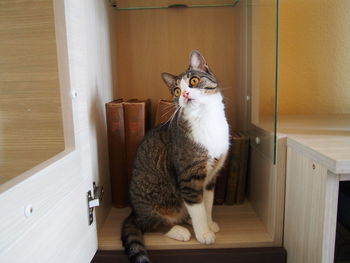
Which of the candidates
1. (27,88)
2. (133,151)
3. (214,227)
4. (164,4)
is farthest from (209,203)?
(164,4)

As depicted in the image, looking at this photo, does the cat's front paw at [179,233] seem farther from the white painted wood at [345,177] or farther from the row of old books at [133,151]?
the white painted wood at [345,177]

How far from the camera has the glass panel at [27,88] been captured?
0.60 metres

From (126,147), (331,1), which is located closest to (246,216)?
(126,147)

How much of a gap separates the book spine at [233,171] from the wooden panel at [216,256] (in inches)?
10.0

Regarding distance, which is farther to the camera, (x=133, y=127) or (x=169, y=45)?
(x=169, y=45)

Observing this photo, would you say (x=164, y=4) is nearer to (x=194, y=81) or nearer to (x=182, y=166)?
(x=194, y=81)

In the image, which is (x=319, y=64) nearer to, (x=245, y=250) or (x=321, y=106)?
(x=321, y=106)

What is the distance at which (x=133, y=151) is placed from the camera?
97 centimetres

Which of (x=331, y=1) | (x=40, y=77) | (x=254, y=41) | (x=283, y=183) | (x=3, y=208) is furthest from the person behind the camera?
(x=331, y=1)

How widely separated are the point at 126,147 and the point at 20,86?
41cm

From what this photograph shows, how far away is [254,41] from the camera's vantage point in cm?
92

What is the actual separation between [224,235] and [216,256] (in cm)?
8

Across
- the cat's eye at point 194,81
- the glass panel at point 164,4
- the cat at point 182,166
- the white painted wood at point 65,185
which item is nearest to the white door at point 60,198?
the white painted wood at point 65,185

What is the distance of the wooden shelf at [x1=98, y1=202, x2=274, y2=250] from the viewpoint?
78 centimetres
